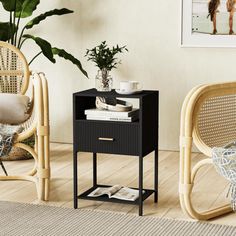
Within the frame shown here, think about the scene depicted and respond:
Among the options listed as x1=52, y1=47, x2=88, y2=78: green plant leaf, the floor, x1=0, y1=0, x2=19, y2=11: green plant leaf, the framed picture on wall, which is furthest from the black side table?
x1=0, y1=0, x2=19, y2=11: green plant leaf

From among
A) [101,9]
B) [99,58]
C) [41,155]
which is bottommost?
[41,155]

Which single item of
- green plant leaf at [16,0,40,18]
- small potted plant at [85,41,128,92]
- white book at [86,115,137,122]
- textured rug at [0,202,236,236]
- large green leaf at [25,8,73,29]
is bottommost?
textured rug at [0,202,236,236]

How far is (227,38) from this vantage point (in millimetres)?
4148

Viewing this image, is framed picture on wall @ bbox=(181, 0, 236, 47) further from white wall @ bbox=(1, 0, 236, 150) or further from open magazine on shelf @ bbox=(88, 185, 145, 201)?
open magazine on shelf @ bbox=(88, 185, 145, 201)

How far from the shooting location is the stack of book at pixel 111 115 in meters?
2.92

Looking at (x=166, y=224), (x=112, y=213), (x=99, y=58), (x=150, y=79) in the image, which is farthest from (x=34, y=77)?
(x=150, y=79)

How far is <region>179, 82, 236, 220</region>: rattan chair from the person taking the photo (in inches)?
109

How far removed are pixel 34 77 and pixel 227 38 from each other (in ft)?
5.16

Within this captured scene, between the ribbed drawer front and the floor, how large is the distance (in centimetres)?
33

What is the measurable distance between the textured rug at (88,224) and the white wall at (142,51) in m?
1.58

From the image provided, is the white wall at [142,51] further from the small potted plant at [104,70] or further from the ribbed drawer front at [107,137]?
the ribbed drawer front at [107,137]

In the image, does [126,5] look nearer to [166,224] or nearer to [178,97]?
[178,97]

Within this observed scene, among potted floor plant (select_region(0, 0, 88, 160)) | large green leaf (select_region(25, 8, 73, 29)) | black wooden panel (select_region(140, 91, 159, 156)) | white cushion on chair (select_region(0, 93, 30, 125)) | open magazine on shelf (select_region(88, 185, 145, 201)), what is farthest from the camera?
large green leaf (select_region(25, 8, 73, 29))

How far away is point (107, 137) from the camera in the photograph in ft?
9.68
